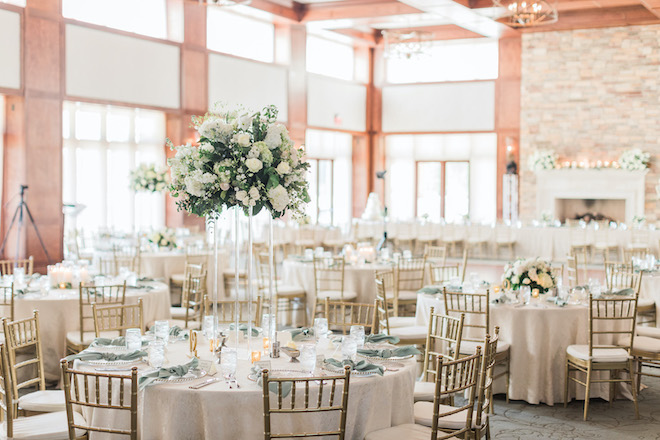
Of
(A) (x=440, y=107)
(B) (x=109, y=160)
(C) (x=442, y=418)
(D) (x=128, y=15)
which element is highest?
(D) (x=128, y=15)

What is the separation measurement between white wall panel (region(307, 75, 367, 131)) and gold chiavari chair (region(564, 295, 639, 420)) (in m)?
12.4

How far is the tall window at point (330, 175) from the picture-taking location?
19.6 meters

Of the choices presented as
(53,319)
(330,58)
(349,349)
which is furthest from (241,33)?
(349,349)

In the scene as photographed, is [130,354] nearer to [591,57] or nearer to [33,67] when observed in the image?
[33,67]

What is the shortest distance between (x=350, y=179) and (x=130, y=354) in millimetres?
16196

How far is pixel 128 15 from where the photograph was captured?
45.8 feet

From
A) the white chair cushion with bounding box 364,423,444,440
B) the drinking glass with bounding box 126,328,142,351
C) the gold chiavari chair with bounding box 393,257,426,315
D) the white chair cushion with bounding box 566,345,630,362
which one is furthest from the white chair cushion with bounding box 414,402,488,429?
the gold chiavari chair with bounding box 393,257,426,315

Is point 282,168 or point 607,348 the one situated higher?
point 282,168

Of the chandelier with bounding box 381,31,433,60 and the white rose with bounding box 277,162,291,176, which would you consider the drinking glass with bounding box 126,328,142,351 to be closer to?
the white rose with bounding box 277,162,291,176

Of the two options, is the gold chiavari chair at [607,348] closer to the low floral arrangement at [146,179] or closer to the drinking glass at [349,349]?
the drinking glass at [349,349]

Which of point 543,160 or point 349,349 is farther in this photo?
point 543,160

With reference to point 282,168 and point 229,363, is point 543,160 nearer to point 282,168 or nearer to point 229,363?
point 282,168

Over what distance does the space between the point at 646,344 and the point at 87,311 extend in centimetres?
486

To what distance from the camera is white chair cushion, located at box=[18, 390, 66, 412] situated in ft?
15.4
